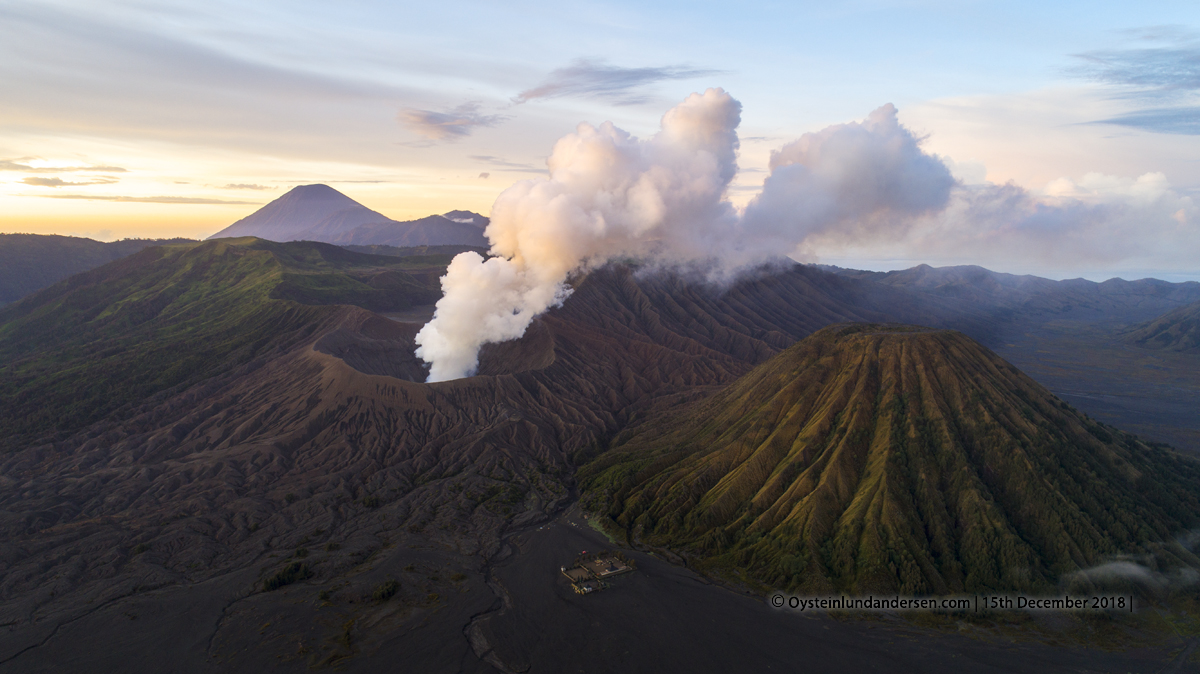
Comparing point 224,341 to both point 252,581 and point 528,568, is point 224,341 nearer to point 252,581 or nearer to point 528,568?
point 252,581

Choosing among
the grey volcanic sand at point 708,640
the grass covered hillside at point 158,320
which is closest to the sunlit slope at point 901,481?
the grey volcanic sand at point 708,640

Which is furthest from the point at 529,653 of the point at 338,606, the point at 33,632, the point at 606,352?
the point at 606,352

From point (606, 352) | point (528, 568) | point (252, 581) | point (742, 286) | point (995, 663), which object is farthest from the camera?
point (742, 286)

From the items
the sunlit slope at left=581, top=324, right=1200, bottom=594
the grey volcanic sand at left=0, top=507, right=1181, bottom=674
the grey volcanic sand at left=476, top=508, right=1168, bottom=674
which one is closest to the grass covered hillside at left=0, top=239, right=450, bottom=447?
the grey volcanic sand at left=0, top=507, right=1181, bottom=674

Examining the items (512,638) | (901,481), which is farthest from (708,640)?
(901,481)

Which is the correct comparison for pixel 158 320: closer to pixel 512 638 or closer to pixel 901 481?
pixel 512 638

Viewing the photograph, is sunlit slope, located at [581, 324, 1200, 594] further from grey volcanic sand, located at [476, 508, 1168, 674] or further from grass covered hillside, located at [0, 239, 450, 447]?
grass covered hillside, located at [0, 239, 450, 447]

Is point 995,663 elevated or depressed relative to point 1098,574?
depressed
